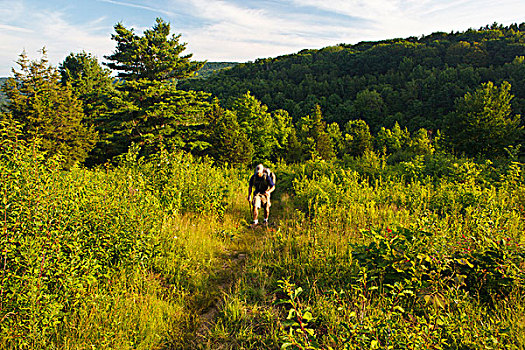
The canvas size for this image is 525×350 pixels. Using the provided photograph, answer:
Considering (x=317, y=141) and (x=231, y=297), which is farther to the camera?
(x=317, y=141)

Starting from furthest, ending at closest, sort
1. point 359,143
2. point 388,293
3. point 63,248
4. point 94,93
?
point 359,143
point 94,93
point 63,248
point 388,293

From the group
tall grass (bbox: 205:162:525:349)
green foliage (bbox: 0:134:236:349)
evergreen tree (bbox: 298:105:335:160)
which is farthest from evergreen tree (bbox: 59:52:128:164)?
evergreen tree (bbox: 298:105:335:160)

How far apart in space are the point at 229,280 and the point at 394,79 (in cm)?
12119

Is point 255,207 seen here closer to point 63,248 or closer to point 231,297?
point 231,297

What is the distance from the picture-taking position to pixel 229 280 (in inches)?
156

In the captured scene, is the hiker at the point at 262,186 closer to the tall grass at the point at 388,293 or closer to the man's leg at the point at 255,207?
the man's leg at the point at 255,207

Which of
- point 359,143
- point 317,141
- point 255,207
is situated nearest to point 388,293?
point 255,207

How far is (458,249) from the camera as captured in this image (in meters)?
3.18

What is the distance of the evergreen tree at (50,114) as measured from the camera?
90.3 ft

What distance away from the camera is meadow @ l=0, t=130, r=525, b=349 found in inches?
90.2

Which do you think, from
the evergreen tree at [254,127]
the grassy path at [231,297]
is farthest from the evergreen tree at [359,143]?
the grassy path at [231,297]

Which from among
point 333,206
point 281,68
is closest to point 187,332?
point 333,206

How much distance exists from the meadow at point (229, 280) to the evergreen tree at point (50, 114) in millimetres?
28399

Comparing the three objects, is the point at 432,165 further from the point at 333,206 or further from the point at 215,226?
the point at 215,226
